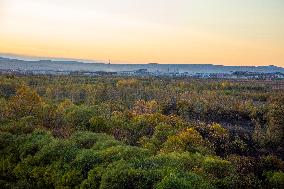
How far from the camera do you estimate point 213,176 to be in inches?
1069

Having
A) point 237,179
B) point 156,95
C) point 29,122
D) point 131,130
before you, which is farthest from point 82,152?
point 156,95

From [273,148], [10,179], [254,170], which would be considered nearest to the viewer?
[10,179]

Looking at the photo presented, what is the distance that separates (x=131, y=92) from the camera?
119188mm

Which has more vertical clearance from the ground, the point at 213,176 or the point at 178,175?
the point at 178,175

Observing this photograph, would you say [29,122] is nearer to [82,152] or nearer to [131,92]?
[82,152]

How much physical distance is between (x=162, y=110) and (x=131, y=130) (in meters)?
33.6

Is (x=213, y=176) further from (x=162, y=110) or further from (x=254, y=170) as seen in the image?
(x=162, y=110)

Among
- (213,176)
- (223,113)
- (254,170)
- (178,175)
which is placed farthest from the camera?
(223,113)

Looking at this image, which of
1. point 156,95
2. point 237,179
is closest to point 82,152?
point 237,179

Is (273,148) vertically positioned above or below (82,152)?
below

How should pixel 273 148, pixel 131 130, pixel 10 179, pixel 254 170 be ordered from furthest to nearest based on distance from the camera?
pixel 273 148 → pixel 131 130 → pixel 254 170 → pixel 10 179

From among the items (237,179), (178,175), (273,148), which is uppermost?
(178,175)

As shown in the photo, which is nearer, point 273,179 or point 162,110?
point 273,179

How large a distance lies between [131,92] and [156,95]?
9136mm
